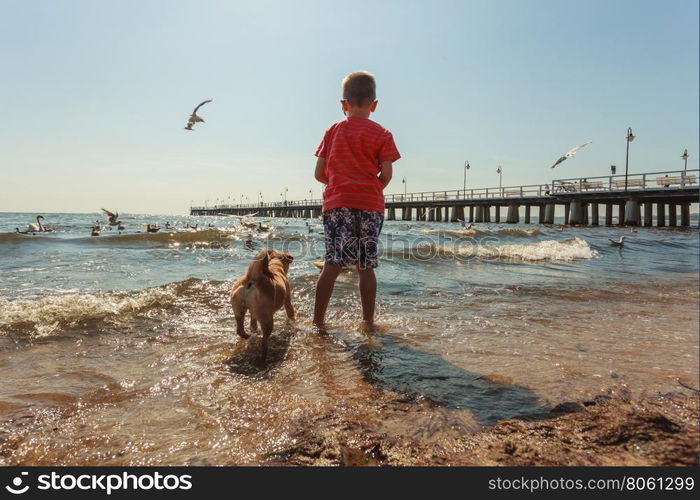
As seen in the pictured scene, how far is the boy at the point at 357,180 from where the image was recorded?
3152 mm

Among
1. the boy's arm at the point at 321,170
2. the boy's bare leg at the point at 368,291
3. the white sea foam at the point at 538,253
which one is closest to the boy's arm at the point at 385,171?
the boy's arm at the point at 321,170

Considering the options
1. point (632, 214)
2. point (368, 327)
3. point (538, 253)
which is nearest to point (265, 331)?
point (368, 327)

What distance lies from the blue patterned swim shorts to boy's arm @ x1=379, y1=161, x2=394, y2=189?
0.93ft

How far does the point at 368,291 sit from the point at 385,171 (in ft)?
3.24

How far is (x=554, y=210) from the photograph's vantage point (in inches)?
1532

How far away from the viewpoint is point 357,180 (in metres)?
3.15

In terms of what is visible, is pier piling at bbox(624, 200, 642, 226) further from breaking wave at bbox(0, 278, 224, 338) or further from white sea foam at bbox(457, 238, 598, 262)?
breaking wave at bbox(0, 278, 224, 338)

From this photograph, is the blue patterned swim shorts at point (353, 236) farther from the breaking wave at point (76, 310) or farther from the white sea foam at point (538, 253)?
the white sea foam at point (538, 253)

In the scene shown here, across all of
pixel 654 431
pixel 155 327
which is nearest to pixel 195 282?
pixel 155 327

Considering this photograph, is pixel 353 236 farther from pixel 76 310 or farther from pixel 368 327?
pixel 76 310

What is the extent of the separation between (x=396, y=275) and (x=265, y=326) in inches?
173

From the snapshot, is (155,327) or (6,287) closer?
(155,327)

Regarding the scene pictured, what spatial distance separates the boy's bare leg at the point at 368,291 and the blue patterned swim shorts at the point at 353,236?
0.22ft
